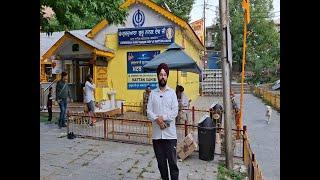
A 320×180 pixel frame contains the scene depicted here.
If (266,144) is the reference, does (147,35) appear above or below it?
above

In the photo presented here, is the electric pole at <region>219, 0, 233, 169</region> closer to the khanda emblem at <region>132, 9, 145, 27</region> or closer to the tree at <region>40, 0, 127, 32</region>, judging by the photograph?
the tree at <region>40, 0, 127, 32</region>

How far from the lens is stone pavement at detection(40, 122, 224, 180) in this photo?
6375 mm

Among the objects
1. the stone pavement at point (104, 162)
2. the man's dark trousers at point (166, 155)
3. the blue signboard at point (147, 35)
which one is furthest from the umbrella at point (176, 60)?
the man's dark trousers at point (166, 155)

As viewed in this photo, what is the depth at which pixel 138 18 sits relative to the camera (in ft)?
52.4

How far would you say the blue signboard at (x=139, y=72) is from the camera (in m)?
15.7

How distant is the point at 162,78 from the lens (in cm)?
523

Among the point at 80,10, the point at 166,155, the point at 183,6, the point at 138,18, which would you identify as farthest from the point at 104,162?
the point at 183,6

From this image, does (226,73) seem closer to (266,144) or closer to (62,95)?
(266,144)

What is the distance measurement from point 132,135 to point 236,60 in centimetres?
3660

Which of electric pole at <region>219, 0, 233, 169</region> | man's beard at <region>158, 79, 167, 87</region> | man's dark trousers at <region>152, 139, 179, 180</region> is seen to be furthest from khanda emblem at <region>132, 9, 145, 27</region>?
man's dark trousers at <region>152, 139, 179, 180</region>

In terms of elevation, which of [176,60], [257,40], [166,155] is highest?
[257,40]

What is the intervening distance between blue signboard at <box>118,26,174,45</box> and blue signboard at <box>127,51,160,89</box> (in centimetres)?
51

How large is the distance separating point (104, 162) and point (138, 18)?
32.7 ft
